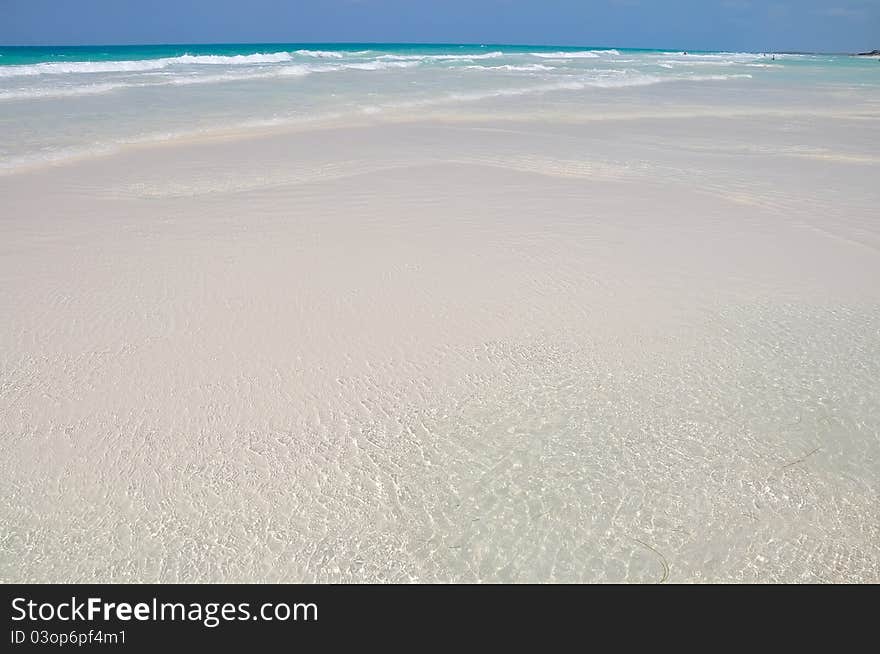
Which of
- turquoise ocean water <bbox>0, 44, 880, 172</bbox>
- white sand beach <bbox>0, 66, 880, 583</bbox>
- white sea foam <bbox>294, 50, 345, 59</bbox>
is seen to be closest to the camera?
white sand beach <bbox>0, 66, 880, 583</bbox>

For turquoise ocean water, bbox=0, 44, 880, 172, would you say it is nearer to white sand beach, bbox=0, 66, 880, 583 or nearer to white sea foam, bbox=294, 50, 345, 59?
white sand beach, bbox=0, 66, 880, 583

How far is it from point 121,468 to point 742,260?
4164mm

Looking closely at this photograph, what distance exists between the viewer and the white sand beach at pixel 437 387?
6.35 feet

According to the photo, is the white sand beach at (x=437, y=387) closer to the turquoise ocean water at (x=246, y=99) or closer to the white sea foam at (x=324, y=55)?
the turquoise ocean water at (x=246, y=99)

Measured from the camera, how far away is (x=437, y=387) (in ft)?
9.12

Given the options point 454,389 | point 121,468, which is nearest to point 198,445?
point 121,468

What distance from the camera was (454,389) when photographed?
276cm

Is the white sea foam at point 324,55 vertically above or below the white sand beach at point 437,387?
above

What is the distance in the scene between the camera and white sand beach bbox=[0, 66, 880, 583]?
6.35 ft

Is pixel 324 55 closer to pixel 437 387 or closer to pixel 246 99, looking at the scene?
pixel 246 99

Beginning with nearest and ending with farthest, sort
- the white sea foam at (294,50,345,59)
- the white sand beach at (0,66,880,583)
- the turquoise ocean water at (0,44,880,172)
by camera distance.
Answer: the white sand beach at (0,66,880,583), the turquoise ocean water at (0,44,880,172), the white sea foam at (294,50,345,59)

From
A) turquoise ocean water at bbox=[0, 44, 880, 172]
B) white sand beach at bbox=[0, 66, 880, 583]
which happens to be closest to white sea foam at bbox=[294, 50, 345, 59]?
turquoise ocean water at bbox=[0, 44, 880, 172]

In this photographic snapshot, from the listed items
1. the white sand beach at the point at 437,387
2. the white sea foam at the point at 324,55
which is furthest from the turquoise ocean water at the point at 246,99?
the white sea foam at the point at 324,55
